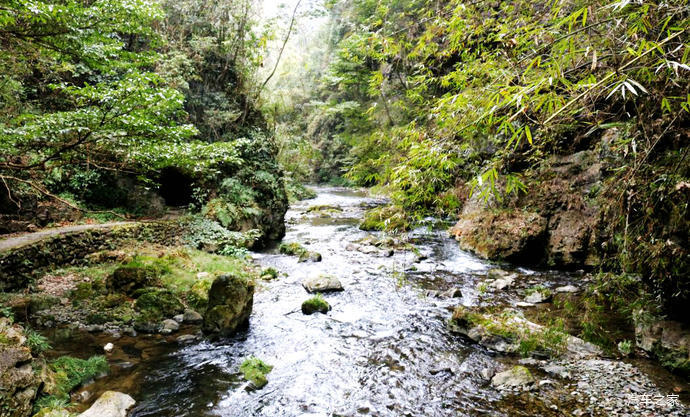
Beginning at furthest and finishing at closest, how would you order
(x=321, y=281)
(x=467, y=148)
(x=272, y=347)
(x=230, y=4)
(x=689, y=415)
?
(x=230, y=4) → (x=321, y=281) → (x=272, y=347) → (x=689, y=415) → (x=467, y=148)

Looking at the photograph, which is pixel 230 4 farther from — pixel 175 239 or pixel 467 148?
pixel 467 148

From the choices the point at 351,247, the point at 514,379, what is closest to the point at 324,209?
the point at 351,247

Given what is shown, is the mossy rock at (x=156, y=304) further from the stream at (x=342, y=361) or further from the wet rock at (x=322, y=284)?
the wet rock at (x=322, y=284)

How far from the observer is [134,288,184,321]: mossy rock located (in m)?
6.27

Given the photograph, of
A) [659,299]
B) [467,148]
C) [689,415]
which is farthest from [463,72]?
[689,415]

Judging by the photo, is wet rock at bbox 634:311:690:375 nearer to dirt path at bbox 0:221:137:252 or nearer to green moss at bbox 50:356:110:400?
green moss at bbox 50:356:110:400

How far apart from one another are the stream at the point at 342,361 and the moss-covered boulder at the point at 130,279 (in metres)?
1.41

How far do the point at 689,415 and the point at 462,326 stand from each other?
285 centimetres

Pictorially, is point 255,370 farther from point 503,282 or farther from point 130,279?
point 503,282

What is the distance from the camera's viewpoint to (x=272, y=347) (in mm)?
5621

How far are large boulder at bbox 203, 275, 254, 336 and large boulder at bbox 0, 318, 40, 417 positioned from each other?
2556mm

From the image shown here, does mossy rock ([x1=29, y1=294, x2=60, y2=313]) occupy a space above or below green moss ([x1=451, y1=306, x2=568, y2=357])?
above

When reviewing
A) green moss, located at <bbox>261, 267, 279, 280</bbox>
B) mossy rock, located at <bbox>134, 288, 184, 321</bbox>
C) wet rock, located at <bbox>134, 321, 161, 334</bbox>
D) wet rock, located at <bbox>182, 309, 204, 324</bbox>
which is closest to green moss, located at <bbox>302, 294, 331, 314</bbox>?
wet rock, located at <bbox>182, 309, 204, 324</bbox>

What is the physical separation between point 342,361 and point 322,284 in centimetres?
311
